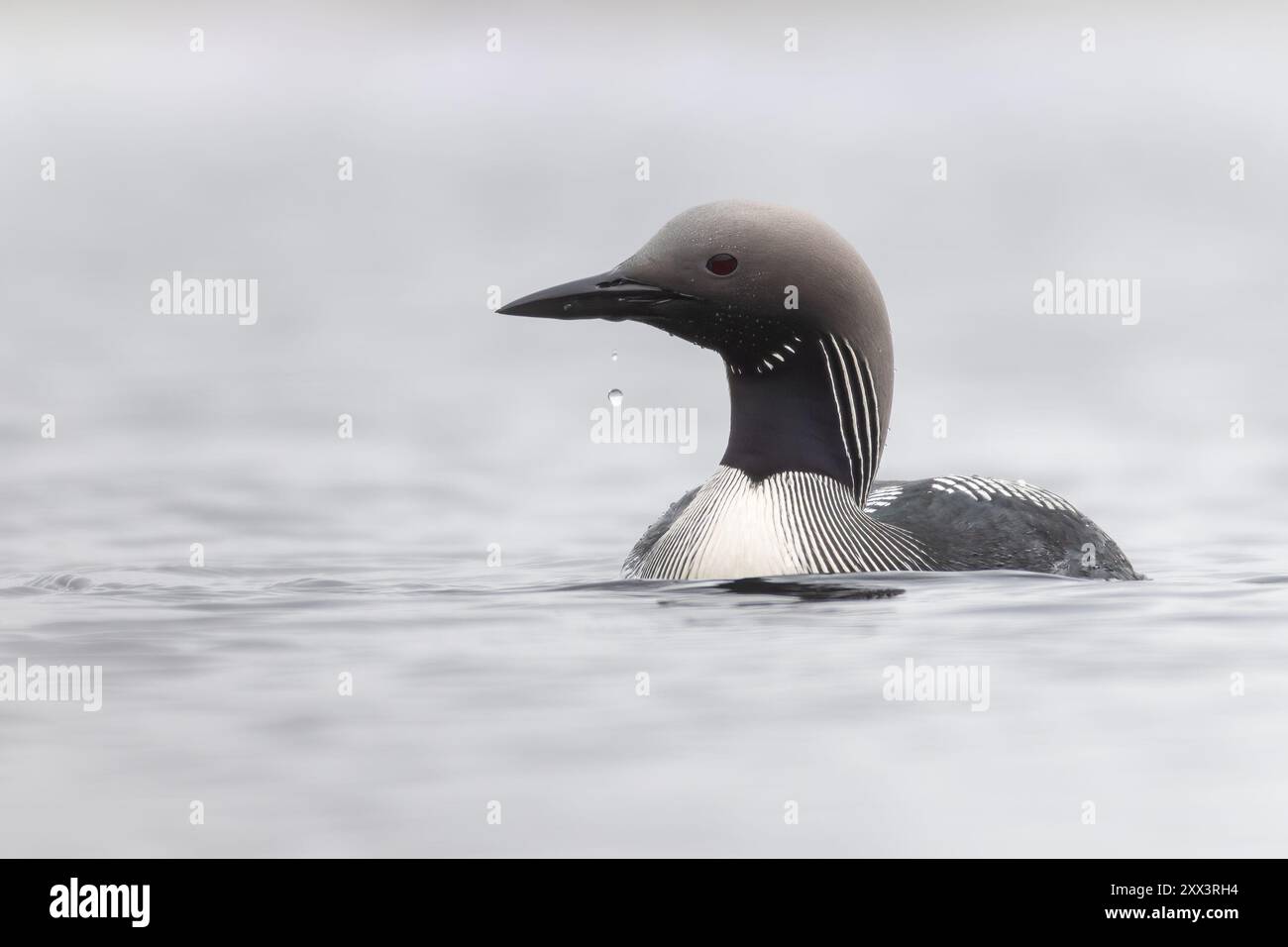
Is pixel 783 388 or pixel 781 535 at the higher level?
pixel 783 388

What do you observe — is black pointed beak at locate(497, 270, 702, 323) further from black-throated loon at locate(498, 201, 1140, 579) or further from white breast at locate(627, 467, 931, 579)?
white breast at locate(627, 467, 931, 579)

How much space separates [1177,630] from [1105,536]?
115 cm

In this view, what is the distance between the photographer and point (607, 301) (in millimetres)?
6539

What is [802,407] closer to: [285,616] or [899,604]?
[899,604]

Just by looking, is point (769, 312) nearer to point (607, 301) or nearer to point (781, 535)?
point (607, 301)

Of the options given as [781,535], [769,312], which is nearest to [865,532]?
[781,535]

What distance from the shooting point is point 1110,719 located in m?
5.05

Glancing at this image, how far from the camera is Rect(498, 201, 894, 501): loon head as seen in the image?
6496mm

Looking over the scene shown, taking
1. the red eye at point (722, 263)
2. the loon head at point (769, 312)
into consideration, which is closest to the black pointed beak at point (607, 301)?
the loon head at point (769, 312)

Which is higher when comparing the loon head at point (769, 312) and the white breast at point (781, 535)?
the loon head at point (769, 312)

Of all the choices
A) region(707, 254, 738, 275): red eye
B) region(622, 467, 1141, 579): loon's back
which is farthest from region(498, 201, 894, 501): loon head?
region(622, 467, 1141, 579): loon's back

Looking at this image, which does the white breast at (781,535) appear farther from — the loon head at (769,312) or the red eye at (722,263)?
the red eye at (722,263)

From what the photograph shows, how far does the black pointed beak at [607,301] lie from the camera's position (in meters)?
6.50

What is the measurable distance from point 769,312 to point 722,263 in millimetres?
201
